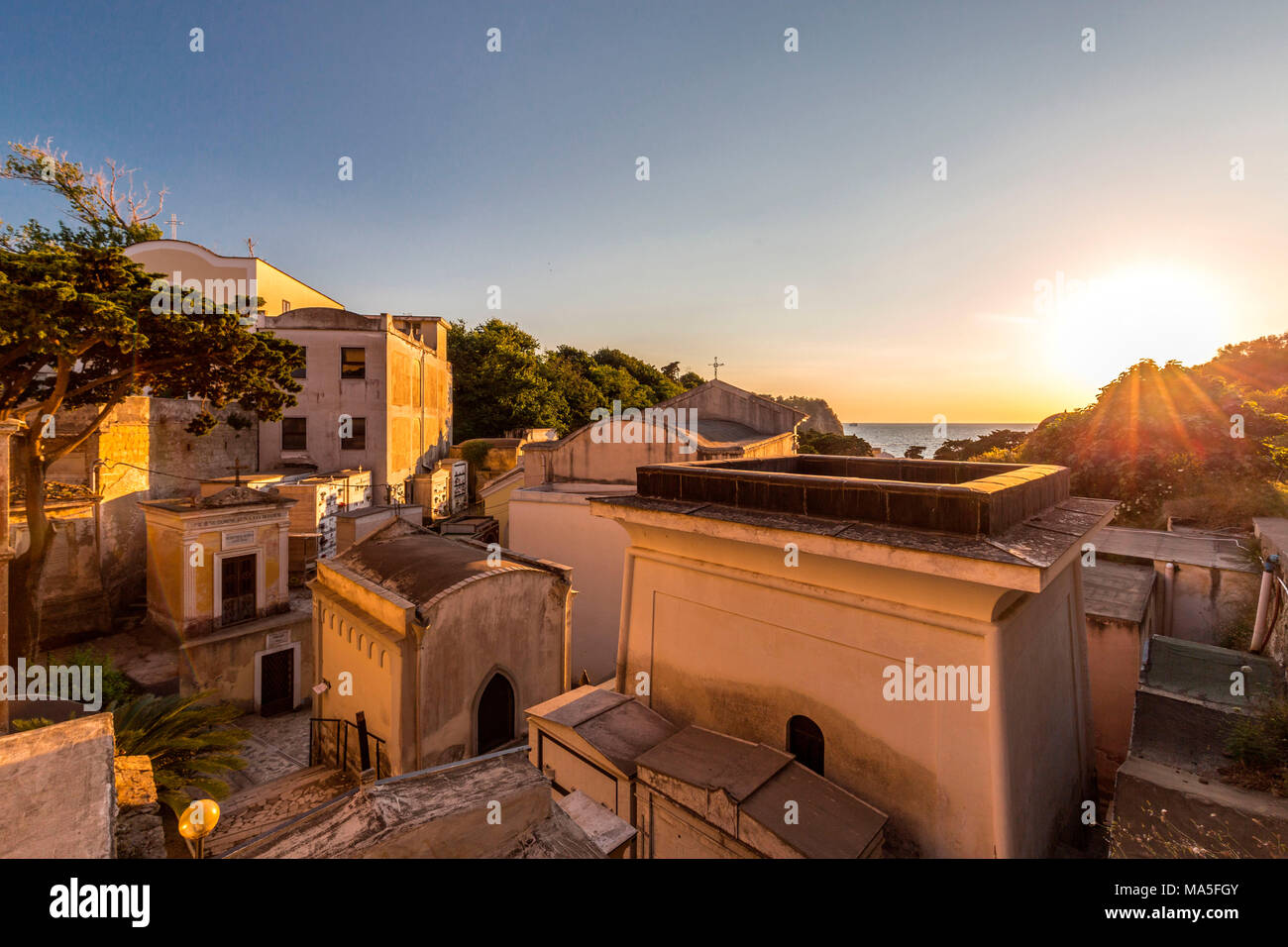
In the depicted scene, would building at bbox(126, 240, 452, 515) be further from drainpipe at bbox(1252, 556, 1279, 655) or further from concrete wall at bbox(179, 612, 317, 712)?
drainpipe at bbox(1252, 556, 1279, 655)

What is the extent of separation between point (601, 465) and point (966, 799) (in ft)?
57.8

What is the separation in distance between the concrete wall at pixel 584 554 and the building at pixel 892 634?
10.3 metres

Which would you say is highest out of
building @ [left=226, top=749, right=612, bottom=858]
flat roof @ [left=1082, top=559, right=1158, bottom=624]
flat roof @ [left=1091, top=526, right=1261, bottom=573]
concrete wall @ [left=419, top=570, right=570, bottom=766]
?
building @ [left=226, top=749, right=612, bottom=858]

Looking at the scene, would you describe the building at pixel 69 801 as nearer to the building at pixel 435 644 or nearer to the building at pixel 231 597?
the building at pixel 435 644

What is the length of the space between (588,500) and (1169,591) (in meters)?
14.5

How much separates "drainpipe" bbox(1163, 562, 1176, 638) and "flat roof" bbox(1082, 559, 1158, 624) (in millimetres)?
284

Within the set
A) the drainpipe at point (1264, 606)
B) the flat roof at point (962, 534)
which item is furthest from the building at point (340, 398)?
the drainpipe at point (1264, 606)

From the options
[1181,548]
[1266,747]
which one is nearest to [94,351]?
[1266,747]

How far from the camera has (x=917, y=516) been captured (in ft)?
18.1

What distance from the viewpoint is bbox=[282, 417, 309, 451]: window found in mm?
28062

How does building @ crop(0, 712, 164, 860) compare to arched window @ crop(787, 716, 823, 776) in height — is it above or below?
above

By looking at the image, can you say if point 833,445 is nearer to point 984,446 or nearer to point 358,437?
point 984,446

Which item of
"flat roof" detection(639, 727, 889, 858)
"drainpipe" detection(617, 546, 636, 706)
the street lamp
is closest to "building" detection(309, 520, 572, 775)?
"drainpipe" detection(617, 546, 636, 706)

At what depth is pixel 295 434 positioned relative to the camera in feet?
92.4
